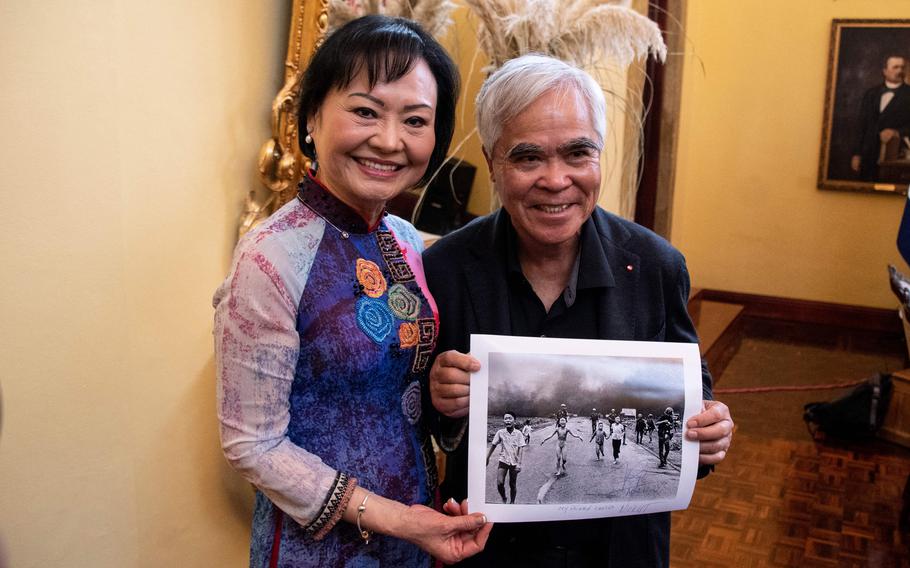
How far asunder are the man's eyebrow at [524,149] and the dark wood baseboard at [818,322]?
6339 mm

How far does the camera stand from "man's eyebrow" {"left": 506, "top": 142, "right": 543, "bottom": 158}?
1.45 m

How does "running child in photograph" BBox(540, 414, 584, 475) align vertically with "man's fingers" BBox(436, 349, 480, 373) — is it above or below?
below

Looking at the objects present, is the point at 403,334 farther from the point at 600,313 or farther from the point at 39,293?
the point at 39,293

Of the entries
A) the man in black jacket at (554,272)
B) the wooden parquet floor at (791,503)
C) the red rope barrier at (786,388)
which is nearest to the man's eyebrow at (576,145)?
the man in black jacket at (554,272)

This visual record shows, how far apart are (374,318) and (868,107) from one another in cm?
723

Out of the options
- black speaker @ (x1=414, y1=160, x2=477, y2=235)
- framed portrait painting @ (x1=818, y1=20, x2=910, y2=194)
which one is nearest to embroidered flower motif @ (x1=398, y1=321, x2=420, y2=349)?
black speaker @ (x1=414, y1=160, x2=477, y2=235)

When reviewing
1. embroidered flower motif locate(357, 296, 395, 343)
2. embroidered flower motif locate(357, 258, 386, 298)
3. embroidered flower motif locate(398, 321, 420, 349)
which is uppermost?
embroidered flower motif locate(357, 258, 386, 298)

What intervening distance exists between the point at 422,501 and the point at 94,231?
84cm

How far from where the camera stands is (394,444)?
4.65 feet

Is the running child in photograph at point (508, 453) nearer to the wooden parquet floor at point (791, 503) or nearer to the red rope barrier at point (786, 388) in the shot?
the wooden parquet floor at point (791, 503)

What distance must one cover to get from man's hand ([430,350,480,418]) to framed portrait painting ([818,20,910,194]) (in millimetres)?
7092

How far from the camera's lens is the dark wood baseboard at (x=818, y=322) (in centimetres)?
718

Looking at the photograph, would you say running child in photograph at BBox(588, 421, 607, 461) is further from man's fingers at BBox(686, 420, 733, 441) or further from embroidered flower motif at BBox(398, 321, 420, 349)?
embroidered flower motif at BBox(398, 321, 420, 349)

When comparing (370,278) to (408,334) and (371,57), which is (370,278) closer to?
(408,334)
